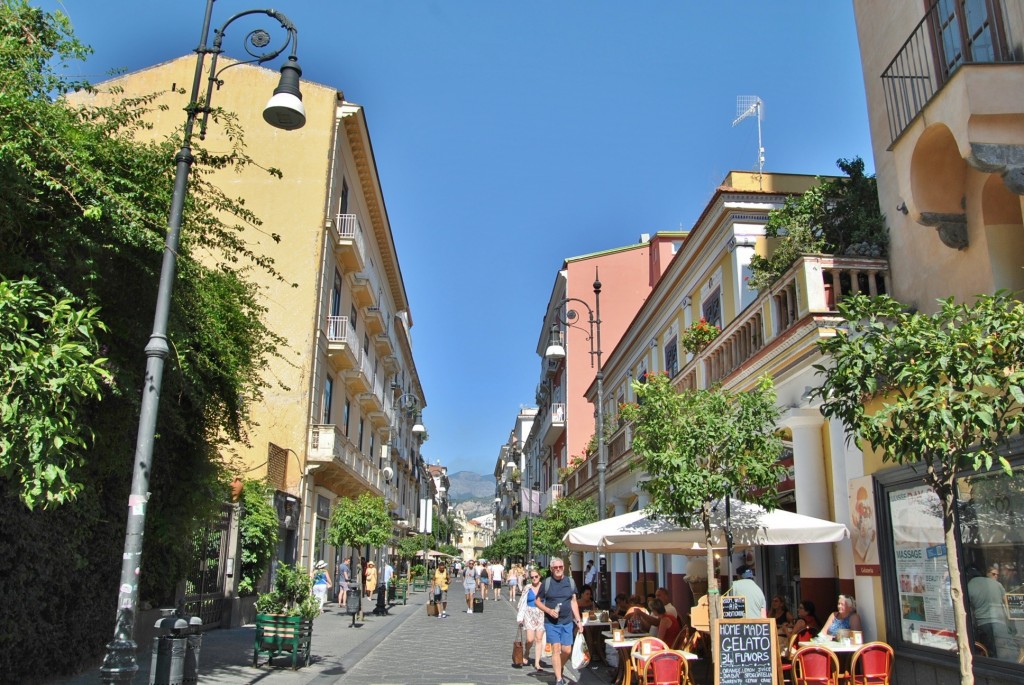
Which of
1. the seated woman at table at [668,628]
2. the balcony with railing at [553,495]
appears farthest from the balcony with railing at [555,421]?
the seated woman at table at [668,628]

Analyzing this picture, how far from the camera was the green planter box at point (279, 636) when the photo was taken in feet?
39.4

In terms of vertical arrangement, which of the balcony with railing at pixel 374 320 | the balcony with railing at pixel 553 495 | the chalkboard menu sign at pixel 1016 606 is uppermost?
the balcony with railing at pixel 374 320

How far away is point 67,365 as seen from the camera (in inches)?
234

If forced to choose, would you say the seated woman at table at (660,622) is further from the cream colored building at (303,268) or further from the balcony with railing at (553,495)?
the balcony with railing at (553,495)

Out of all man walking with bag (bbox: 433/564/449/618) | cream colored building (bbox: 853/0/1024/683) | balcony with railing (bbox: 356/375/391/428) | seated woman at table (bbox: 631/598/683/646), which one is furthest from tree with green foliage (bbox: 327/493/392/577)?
cream colored building (bbox: 853/0/1024/683)

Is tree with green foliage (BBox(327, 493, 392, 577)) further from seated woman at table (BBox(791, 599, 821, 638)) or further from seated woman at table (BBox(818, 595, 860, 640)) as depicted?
seated woman at table (BBox(818, 595, 860, 640))

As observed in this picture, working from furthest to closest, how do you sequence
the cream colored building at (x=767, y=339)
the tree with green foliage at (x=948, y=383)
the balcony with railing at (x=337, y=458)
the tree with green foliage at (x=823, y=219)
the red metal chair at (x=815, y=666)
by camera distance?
1. the balcony with railing at (x=337, y=458)
2. the tree with green foliage at (x=823, y=219)
3. the cream colored building at (x=767, y=339)
4. the red metal chair at (x=815, y=666)
5. the tree with green foliage at (x=948, y=383)

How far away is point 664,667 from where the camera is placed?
8898mm

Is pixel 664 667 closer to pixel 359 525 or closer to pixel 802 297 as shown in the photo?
pixel 802 297

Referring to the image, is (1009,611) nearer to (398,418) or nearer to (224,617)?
(224,617)

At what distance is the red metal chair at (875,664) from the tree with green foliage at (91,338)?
26.4 feet

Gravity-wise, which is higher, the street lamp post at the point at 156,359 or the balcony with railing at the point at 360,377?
the balcony with railing at the point at 360,377

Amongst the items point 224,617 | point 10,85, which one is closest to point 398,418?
point 224,617

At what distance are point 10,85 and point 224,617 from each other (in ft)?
46.0
